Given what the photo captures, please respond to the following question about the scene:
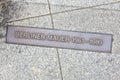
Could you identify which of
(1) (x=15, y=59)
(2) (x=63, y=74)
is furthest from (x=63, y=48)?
(1) (x=15, y=59)

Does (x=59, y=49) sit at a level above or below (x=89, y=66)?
above

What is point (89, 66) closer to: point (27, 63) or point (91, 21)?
point (91, 21)

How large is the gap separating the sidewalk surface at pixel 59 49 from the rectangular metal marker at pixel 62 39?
1.9 inches

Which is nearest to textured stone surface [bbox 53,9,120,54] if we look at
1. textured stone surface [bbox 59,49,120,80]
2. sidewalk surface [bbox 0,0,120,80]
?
sidewalk surface [bbox 0,0,120,80]

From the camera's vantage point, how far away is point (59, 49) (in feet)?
13.1

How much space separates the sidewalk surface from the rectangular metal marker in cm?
5

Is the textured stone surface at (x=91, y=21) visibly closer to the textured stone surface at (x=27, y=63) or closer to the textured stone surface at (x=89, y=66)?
the textured stone surface at (x=89, y=66)

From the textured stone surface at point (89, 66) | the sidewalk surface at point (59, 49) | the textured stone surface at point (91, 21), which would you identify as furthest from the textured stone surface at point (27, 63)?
the textured stone surface at point (91, 21)

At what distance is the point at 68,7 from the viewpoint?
4.06 m

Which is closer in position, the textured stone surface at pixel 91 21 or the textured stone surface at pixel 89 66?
the textured stone surface at pixel 89 66

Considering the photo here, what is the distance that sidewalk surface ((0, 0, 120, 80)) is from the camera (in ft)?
12.8

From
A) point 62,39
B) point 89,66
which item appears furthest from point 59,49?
point 89,66

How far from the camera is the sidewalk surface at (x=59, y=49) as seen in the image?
12.8 feet

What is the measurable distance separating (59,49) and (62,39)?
4.7 inches
